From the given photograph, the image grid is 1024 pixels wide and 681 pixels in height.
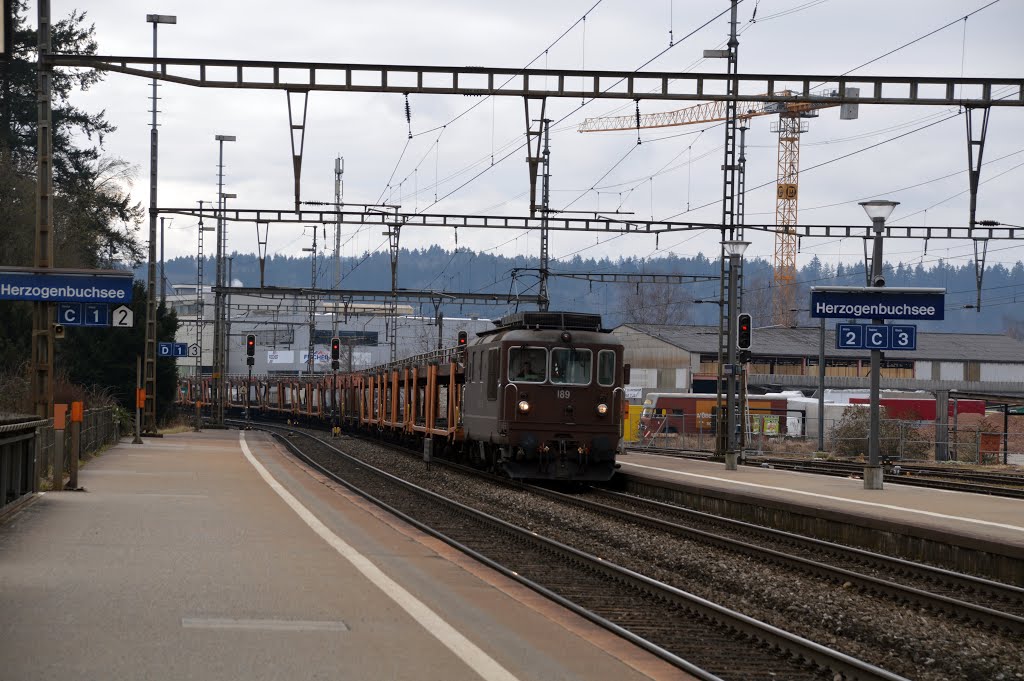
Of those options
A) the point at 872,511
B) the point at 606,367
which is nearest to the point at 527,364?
the point at 606,367

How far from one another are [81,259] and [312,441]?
12.7 meters

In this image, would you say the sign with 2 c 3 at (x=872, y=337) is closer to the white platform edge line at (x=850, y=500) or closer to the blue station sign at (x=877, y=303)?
the blue station sign at (x=877, y=303)

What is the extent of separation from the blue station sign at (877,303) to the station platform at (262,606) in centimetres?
952

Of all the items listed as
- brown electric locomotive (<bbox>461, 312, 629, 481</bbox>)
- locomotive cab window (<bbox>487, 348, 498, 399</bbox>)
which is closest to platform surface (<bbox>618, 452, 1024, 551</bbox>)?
brown electric locomotive (<bbox>461, 312, 629, 481</bbox>)

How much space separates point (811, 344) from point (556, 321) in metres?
62.3

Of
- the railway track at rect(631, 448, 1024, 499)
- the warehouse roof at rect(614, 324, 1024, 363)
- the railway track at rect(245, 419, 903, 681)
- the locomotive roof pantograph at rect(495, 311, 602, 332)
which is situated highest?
the warehouse roof at rect(614, 324, 1024, 363)

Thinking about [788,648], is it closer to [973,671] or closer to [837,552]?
[973,671]

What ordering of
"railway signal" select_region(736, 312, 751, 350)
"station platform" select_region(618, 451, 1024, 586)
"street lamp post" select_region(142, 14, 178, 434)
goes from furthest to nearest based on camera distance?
"street lamp post" select_region(142, 14, 178, 434) < "railway signal" select_region(736, 312, 751, 350) < "station platform" select_region(618, 451, 1024, 586)

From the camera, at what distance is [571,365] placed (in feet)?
80.6

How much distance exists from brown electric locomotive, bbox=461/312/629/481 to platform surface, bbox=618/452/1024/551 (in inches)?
57.5

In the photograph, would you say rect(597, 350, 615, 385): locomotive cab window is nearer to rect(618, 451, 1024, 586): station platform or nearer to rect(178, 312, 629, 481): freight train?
rect(178, 312, 629, 481): freight train

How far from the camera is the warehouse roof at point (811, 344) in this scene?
8244cm

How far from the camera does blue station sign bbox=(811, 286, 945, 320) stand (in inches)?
858

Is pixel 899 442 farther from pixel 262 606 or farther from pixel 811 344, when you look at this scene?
pixel 811 344
